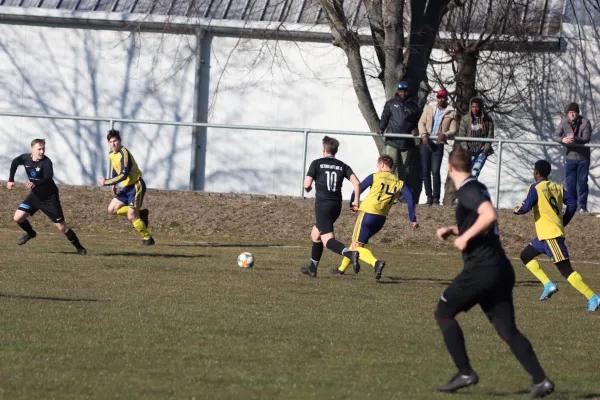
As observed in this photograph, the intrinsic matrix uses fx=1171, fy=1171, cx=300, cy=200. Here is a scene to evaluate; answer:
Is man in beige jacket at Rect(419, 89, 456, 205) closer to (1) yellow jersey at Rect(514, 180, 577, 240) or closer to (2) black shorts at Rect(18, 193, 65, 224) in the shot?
(2) black shorts at Rect(18, 193, 65, 224)

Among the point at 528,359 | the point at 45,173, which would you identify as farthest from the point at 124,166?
the point at 528,359

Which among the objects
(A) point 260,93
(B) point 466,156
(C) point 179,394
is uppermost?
(A) point 260,93

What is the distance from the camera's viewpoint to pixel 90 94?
2938 cm

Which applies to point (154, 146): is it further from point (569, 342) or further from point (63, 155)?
point (569, 342)

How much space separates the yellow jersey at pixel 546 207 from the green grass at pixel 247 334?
91cm

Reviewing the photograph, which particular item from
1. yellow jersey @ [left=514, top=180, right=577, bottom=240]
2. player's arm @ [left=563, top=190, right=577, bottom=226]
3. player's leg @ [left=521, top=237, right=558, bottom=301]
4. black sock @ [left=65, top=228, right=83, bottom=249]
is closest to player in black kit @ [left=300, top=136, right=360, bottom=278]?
player's leg @ [left=521, top=237, right=558, bottom=301]

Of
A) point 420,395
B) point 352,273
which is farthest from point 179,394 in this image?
point 352,273

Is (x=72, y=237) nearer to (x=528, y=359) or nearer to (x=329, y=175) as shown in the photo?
(x=329, y=175)

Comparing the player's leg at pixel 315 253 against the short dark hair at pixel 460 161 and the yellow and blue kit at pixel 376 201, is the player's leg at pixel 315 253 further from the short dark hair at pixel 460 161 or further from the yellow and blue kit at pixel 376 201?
the short dark hair at pixel 460 161

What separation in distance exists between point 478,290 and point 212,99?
21052 millimetres

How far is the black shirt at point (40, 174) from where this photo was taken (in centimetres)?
1719

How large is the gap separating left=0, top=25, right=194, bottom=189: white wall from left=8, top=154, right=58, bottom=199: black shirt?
10.8 m

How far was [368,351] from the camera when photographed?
9.91m

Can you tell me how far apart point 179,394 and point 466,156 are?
2.57m
